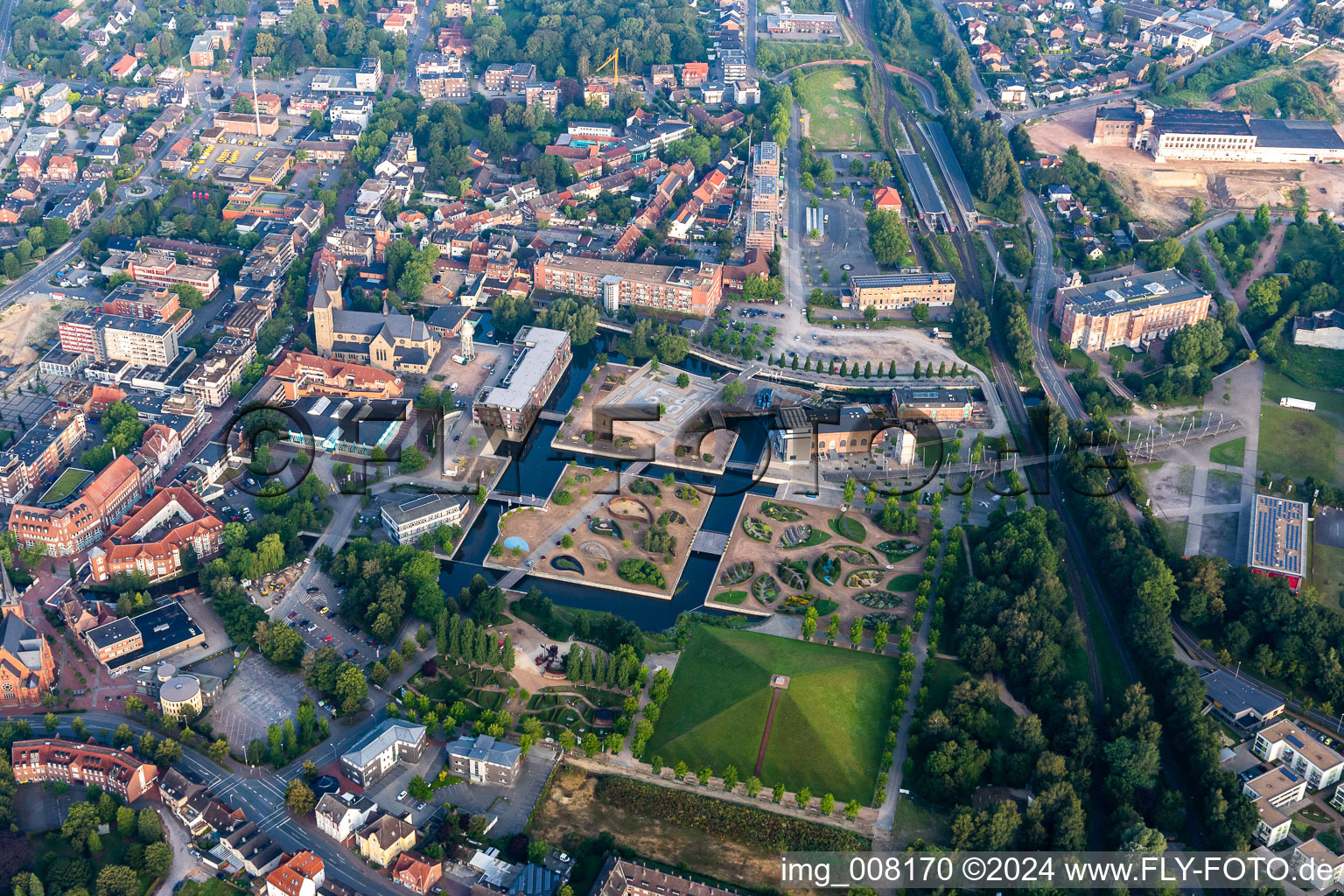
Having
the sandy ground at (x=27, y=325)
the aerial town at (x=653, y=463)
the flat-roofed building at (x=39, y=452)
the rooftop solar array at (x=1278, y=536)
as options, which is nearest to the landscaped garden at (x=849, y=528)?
the aerial town at (x=653, y=463)

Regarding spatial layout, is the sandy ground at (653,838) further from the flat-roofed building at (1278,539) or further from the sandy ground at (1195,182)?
the sandy ground at (1195,182)

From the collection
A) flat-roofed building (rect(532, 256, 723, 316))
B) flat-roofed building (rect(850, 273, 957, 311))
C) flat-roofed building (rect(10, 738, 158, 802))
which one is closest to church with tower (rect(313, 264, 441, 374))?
flat-roofed building (rect(532, 256, 723, 316))

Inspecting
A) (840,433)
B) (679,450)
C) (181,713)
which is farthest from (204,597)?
(840,433)

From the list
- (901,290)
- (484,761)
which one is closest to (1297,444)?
(901,290)

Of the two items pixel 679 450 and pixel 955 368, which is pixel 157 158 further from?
pixel 955 368

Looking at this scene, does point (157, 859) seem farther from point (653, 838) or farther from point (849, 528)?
point (849, 528)

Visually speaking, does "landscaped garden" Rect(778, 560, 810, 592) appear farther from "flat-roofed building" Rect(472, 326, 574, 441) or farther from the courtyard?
"flat-roofed building" Rect(472, 326, 574, 441)
